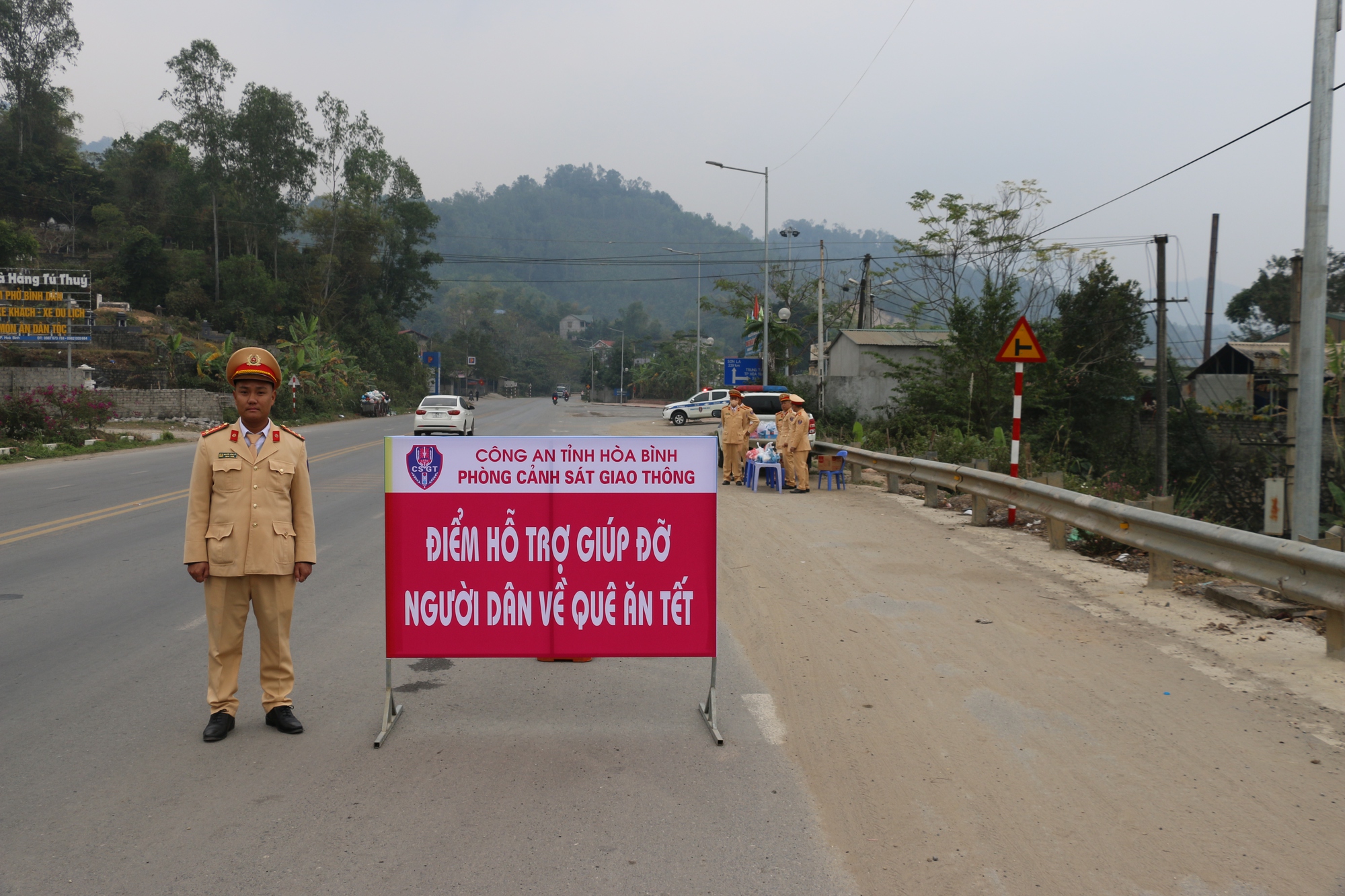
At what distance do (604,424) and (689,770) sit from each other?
39.3m

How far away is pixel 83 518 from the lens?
39.6 feet

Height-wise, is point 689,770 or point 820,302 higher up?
point 820,302

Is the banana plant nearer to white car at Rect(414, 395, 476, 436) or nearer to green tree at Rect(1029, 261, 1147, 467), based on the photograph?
white car at Rect(414, 395, 476, 436)

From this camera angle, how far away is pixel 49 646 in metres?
6.23

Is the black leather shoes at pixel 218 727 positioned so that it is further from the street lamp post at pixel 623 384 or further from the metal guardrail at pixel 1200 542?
the street lamp post at pixel 623 384

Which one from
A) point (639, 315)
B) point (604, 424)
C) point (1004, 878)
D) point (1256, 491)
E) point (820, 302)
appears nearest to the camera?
point (1004, 878)

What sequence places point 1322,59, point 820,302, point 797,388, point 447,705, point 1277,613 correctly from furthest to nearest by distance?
point 797,388 → point 820,302 → point 1322,59 → point 1277,613 → point 447,705

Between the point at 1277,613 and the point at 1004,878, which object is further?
the point at 1277,613

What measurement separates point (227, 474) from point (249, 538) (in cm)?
32

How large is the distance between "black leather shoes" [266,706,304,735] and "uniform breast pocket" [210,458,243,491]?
1.12 metres

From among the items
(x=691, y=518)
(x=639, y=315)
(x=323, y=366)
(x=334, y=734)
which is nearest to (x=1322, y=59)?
(x=691, y=518)

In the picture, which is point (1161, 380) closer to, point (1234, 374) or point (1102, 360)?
point (1102, 360)

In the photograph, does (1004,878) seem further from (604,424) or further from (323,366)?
(323,366)

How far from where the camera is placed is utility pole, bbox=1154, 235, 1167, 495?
22.3 m
